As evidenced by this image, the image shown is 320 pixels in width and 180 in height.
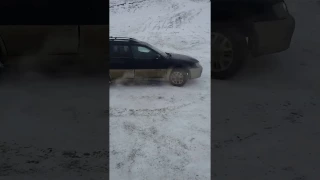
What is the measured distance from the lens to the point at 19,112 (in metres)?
3.47

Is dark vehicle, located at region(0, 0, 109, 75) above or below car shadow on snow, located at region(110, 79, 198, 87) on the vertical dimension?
above

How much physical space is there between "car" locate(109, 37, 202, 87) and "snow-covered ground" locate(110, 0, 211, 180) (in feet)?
0.13

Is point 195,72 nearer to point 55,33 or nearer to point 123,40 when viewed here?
point 123,40

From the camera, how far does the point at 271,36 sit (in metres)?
3.36

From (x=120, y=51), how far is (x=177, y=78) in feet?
1.33

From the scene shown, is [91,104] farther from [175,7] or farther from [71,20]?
[175,7]

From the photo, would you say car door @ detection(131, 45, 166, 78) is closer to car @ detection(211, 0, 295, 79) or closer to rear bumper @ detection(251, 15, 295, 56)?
car @ detection(211, 0, 295, 79)

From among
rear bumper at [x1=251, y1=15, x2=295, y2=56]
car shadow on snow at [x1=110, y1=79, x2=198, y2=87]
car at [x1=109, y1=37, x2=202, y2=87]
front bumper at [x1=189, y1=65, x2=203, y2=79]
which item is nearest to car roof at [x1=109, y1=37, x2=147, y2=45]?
car at [x1=109, y1=37, x2=202, y2=87]

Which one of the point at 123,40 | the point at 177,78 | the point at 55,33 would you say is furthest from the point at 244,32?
the point at 55,33

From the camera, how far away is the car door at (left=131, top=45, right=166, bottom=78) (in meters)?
3.31

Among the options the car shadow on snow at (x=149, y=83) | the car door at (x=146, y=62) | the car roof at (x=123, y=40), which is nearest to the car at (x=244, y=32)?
the car shadow on snow at (x=149, y=83)

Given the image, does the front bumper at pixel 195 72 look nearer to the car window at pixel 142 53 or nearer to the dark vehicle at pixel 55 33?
the car window at pixel 142 53

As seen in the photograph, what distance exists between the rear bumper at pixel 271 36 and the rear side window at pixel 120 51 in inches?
32.0

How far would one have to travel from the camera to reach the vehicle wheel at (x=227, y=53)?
3344 millimetres
